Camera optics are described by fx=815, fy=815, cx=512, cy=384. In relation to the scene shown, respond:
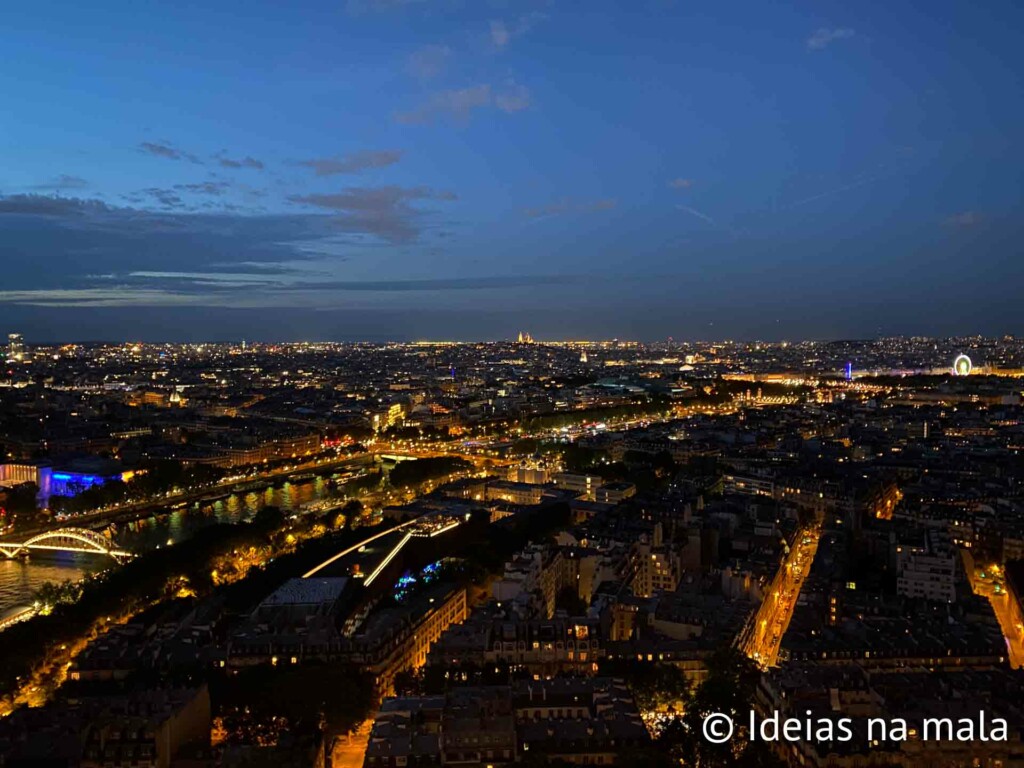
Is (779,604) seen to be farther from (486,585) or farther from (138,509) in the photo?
(138,509)

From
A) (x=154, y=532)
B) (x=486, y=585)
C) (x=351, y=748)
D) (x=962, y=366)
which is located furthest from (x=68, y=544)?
(x=962, y=366)

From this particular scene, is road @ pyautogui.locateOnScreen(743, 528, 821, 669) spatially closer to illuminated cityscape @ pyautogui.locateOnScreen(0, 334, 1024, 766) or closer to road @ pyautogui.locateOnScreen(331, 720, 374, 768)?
illuminated cityscape @ pyautogui.locateOnScreen(0, 334, 1024, 766)

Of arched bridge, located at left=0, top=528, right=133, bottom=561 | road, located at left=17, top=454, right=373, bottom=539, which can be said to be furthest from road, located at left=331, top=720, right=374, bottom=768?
→ road, located at left=17, top=454, right=373, bottom=539

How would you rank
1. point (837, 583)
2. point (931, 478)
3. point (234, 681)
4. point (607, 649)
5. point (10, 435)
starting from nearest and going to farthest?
point (234, 681), point (607, 649), point (837, 583), point (931, 478), point (10, 435)

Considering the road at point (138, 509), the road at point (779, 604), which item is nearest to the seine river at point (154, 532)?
the road at point (138, 509)

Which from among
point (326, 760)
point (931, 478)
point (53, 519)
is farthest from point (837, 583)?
point (53, 519)

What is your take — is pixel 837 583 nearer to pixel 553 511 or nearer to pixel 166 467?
pixel 553 511
